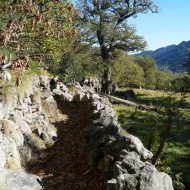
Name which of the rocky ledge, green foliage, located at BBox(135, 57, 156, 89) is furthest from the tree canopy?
green foliage, located at BBox(135, 57, 156, 89)

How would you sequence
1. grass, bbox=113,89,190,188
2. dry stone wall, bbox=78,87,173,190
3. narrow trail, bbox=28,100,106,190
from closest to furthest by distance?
dry stone wall, bbox=78,87,173,190 < narrow trail, bbox=28,100,106,190 < grass, bbox=113,89,190,188

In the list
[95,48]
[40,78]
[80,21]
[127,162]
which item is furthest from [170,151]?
[95,48]

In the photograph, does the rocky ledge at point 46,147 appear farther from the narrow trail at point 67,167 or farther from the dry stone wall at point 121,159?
the narrow trail at point 67,167

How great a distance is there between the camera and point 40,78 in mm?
31047

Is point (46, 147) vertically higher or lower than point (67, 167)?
higher

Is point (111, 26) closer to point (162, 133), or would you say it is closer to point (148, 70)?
point (162, 133)

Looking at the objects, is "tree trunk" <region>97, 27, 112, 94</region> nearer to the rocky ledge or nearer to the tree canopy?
the tree canopy

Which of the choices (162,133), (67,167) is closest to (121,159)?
(67,167)

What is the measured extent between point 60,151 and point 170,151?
35.7ft

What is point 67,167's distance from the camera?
1816 centimetres

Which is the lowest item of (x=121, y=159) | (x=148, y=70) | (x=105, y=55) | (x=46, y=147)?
(x=46, y=147)

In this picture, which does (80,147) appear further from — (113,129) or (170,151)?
(170,151)

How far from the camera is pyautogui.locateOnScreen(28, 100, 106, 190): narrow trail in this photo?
51.5 ft

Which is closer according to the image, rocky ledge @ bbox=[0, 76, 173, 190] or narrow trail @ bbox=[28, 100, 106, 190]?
rocky ledge @ bbox=[0, 76, 173, 190]
